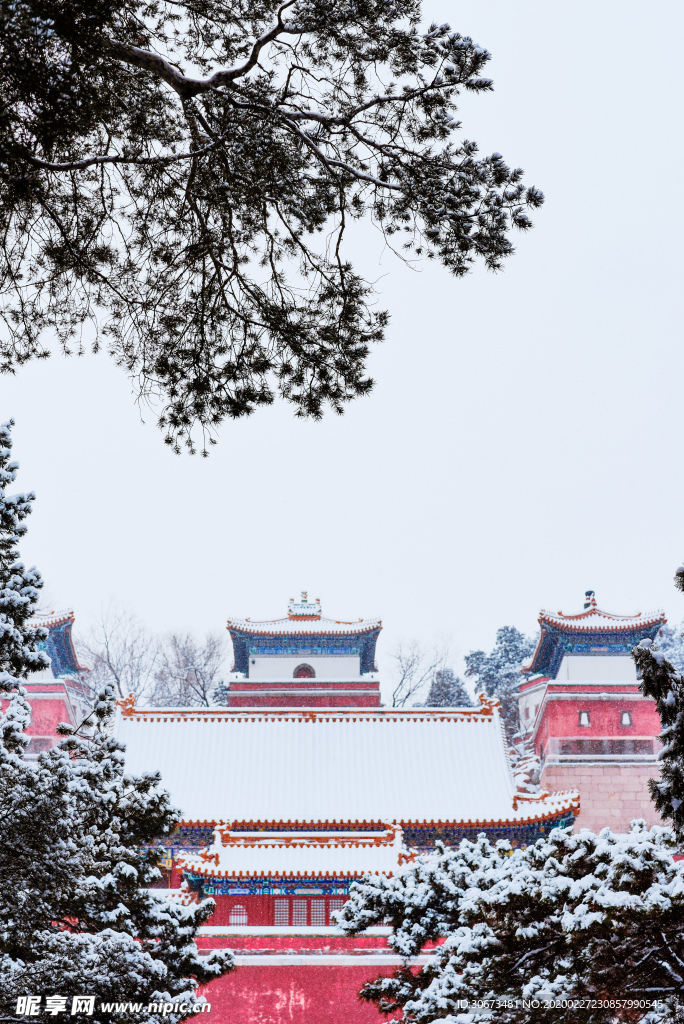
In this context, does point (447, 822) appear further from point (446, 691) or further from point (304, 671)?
point (446, 691)

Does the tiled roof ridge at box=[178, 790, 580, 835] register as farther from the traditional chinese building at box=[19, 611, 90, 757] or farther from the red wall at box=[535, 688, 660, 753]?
the traditional chinese building at box=[19, 611, 90, 757]

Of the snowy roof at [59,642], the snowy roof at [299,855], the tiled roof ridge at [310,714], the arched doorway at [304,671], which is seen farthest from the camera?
the arched doorway at [304,671]

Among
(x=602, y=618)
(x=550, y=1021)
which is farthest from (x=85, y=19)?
(x=602, y=618)

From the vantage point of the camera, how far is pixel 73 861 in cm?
478

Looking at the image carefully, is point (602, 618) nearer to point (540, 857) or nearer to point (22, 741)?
point (540, 857)

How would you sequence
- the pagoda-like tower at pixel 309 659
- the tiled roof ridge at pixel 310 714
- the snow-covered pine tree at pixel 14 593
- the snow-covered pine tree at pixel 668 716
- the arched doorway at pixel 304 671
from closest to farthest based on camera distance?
the snow-covered pine tree at pixel 668 716 < the snow-covered pine tree at pixel 14 593 < the tiled roof ridge at pixel 310 714 < the pagoda-like tower at pixel 309 659 < the arched doorway at pixel 304 671

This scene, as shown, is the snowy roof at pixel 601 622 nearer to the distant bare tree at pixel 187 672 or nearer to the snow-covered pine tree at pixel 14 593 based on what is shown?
the distant bare tree at pixel 187 672

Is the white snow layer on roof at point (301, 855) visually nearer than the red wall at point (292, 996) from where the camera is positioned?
No

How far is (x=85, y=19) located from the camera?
9.50 feet

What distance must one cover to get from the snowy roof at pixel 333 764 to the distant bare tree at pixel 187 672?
13139mm

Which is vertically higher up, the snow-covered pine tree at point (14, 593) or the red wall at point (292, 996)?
the snow-covered pine tree at point (14, 593)

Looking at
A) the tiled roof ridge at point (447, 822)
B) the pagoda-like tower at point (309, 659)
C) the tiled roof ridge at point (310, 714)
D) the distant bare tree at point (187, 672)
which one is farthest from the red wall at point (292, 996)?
the distant bare tree at point (187, 672)

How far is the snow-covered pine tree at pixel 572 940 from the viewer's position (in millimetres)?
3898

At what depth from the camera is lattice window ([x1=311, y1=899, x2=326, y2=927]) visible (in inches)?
462
